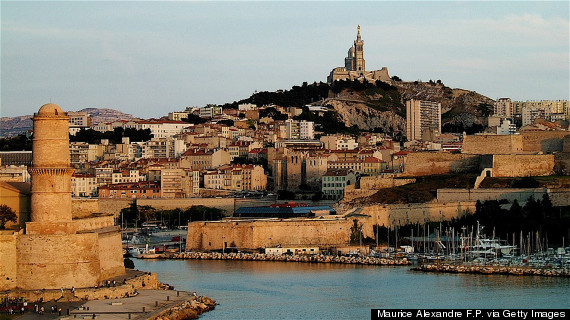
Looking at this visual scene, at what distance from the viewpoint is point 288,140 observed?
238 ft

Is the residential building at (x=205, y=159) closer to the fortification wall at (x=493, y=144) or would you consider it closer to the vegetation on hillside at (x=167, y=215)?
the vegetation on hillside at (x=167, y=215)

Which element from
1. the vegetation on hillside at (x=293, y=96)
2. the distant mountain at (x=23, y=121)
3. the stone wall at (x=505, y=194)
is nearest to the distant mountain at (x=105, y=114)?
the distant mountain at (x=23, y=121)

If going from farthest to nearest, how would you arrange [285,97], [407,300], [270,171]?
[285,97], [270,171], [407,300]

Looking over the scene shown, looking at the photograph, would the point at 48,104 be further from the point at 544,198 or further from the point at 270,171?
the point at 270,171

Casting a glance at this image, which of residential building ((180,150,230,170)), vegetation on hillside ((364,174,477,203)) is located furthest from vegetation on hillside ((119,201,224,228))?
residential building ((180,150,230,170))

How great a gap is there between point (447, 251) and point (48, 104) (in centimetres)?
1868

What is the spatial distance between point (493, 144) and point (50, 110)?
33216mm

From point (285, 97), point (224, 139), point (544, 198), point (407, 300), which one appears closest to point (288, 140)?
point (224, 139)

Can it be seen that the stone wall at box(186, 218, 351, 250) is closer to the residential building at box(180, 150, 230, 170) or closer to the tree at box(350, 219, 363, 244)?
the tree at box(350, 219, 363, 244)

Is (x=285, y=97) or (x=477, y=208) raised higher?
(x=285, y=97)

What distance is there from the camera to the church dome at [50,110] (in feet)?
86.1

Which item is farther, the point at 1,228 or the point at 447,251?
the point at 447,251

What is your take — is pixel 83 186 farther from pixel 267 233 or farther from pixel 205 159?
pixel 267 233

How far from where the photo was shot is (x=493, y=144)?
5572cm
